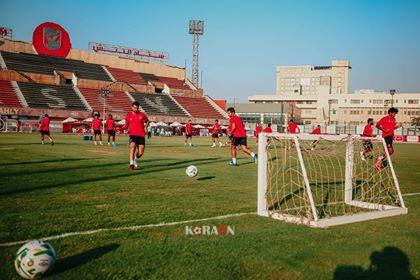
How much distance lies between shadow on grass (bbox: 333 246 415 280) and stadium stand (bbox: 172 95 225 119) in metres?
62.0

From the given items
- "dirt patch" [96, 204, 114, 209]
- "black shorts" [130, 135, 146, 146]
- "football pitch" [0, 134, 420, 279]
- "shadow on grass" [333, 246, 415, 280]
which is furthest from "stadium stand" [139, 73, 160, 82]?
"shadow on grass" [333, 246, 415, 280]

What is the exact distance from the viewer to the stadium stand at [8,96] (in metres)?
48.2

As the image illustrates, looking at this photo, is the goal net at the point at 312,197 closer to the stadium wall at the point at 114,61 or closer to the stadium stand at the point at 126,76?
the stadium stand at the point at 126,76

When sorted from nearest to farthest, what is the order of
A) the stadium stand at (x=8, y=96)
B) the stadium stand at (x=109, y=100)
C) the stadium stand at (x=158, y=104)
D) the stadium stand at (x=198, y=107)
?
the stadium stand at (x=8, y=96), the stadium stand at (x=109, y=100), the stadium stand at (x=158, y=104), the stadium stand at (x=198, y=107)

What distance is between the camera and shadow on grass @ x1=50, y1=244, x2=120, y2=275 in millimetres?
3564

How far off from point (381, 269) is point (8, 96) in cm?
5423

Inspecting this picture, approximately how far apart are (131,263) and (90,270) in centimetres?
39

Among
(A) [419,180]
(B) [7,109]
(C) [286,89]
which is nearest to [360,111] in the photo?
(C) [286,89]

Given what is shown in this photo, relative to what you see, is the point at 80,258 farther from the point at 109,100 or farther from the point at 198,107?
the point at 198,107

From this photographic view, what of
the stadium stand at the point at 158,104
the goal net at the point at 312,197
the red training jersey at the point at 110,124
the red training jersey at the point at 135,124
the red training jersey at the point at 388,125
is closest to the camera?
the goal net at the point at 312,197

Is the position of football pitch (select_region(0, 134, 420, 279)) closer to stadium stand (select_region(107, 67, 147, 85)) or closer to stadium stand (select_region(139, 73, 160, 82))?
stadium stand (select_region(107, 67, 147, 85))

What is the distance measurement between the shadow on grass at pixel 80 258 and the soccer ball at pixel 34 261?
16cm

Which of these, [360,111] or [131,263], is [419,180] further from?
[360,111]

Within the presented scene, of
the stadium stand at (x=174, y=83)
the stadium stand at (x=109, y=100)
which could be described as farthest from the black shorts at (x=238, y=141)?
the stadium stand at (x=174, y=83)
